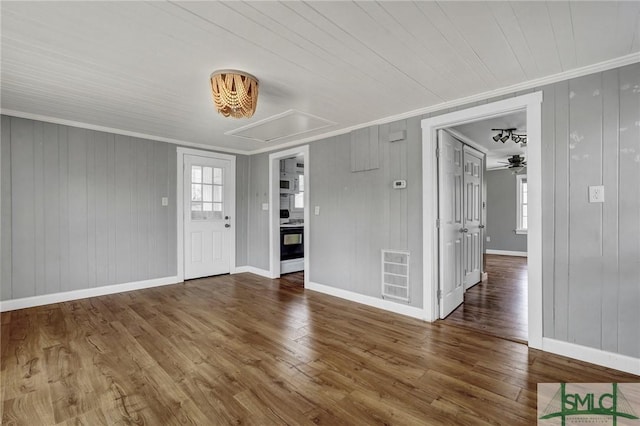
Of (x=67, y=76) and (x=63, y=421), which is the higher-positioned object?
(x=67, y=76)

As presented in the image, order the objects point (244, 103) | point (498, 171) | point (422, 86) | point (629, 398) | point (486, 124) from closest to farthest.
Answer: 1. point (629, 398)
2. point (244, 103)
3. point (422, 86)
4. point (486, 124)
5. point (498, 171)

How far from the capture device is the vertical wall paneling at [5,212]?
343cm

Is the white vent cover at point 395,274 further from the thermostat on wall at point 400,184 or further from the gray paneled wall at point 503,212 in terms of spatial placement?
the gray paneled wall at point 503,212

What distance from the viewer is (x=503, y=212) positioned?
812cm

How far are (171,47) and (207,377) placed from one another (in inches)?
92.1

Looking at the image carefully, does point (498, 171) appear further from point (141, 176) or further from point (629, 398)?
point (141, 176)

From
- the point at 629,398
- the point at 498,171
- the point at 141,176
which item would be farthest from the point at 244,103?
the point at 498,171

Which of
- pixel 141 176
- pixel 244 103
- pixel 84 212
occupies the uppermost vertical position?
pixel 244 103

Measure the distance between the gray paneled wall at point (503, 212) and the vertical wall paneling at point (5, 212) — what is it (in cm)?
974

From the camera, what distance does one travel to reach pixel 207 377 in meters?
2.10

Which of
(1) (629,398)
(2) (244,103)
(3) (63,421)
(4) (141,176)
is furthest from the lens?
(4) (141,176)

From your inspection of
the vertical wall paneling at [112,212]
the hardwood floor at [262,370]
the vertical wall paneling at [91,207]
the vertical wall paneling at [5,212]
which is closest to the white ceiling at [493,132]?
the hardwood floor at [262,370]

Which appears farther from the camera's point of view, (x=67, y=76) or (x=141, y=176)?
(x=141, y=176)

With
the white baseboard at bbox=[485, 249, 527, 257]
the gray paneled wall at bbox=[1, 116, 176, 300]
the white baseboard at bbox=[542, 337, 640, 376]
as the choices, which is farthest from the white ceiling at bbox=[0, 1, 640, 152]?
the white baseboard at bbox=[485, 249, 527, 257]
